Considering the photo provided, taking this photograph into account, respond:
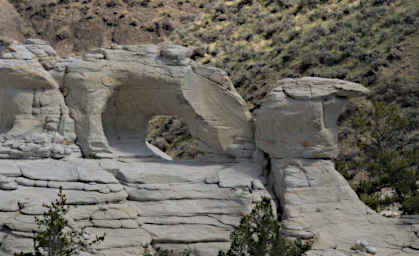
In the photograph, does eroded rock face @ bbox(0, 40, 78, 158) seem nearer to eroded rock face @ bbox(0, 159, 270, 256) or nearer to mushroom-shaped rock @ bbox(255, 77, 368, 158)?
eroded rock face @ bbox(0, 159, 270, 256)

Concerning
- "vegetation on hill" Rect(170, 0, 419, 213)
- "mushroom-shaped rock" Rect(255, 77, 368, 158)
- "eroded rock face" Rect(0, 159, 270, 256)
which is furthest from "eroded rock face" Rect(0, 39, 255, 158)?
"vegetation on hill" Rect(170, 0, 419, 213)

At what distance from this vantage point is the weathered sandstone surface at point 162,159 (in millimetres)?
10797

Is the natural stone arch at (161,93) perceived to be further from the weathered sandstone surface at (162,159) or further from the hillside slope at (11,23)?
the hillside slope at (11,23)

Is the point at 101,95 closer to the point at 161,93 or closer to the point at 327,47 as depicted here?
the point at 161,93

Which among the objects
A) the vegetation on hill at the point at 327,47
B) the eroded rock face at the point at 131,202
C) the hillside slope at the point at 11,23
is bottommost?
the eroded rock face at the point at 131,202

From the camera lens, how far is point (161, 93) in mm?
12906

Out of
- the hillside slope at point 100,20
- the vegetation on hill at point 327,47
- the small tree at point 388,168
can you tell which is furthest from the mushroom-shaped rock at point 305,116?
the hillside slope at point 100,20

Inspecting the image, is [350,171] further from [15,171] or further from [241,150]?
[15,171]

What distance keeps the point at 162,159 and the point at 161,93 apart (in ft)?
5.46

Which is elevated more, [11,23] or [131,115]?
[11,23]

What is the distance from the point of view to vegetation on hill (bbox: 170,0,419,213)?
25438mm

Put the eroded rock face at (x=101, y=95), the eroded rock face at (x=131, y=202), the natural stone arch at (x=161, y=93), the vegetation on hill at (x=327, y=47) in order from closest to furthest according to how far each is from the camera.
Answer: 1. the eroded rock face at (x=131, y=202)
2. the eroded rock face at (x=101, y=95)
3. the natural stone arch at (x=161, y=93)
4. the vegetation on hill at (x=327, y=47)

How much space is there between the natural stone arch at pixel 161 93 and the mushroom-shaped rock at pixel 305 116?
0.97 m

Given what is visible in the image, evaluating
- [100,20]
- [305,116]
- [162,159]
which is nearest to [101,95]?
[162,159]
